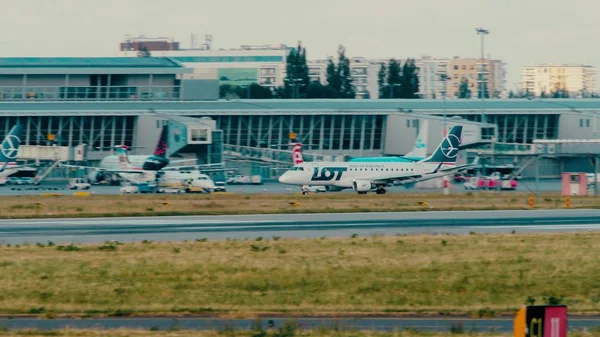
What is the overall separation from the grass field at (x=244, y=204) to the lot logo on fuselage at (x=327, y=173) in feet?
32.4

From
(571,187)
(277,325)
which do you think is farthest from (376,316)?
(571,187)

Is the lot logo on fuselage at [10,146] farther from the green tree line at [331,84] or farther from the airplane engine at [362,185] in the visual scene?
the green tree line at [331,84]

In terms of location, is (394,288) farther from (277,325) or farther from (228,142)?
(228,142)

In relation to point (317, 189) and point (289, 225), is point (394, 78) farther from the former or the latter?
point (289, 225)

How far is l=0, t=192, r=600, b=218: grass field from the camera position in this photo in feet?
184

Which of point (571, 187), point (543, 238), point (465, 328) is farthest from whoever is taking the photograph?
point (571, 187)

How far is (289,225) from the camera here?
4516 centimetres

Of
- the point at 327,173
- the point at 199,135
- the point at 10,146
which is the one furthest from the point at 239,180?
the point at 327,173

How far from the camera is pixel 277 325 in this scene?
20547 millimetres

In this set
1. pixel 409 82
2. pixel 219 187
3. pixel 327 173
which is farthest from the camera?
pixel 409 82

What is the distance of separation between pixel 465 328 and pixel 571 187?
5667cm

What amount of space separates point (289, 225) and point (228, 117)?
79351 millimetres

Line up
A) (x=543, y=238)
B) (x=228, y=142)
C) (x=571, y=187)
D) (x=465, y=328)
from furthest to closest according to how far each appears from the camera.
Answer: (x=228, y=142), (x=571, y=187), (x=543, y=238), (x=465, y=328)

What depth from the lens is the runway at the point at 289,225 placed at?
131ft
